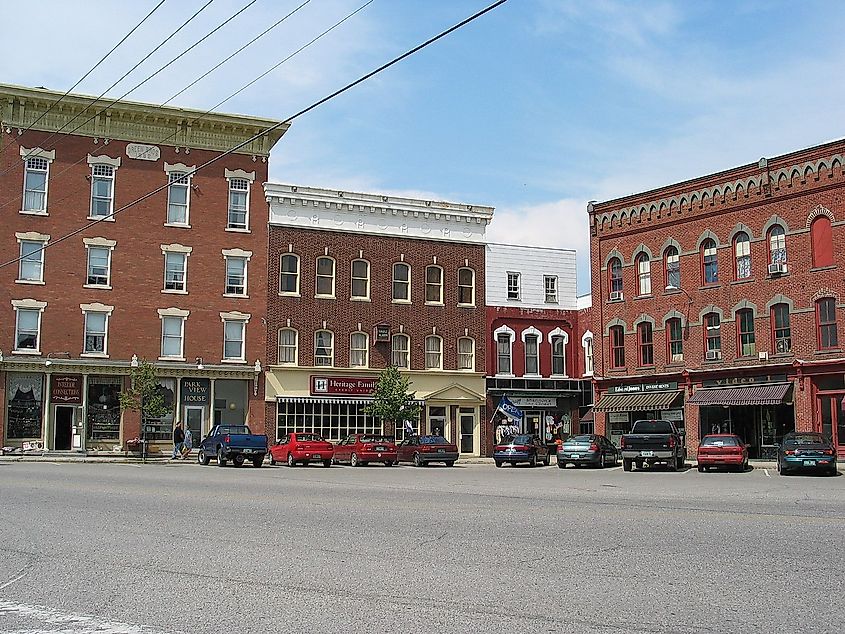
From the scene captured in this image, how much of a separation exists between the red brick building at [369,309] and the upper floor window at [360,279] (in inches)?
2.1

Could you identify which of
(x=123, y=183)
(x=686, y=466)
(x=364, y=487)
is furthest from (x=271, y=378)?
(x=364, y=487)

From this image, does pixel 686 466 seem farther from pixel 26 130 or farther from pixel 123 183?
pixel 26 130

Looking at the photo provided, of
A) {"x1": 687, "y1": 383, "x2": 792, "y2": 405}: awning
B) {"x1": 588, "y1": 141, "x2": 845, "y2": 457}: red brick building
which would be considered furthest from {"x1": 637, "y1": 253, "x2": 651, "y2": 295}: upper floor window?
{"x1": 687, "y1": 383, "x2": 792, "y2": 405}: awning

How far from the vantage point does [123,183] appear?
46.4m

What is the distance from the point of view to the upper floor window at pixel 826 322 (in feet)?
127

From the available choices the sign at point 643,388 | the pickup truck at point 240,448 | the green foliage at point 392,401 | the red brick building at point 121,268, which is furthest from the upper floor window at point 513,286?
the pickup truck at point 240,448

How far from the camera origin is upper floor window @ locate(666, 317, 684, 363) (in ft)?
145

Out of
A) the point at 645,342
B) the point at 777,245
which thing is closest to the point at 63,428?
the point at 645,342

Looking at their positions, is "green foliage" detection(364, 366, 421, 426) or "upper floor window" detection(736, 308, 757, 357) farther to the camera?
"green foliage" detection(364, 366, 421, 426)

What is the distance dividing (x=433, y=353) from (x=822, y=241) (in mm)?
20519

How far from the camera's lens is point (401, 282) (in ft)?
168

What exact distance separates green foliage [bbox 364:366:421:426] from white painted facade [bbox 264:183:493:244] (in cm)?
814

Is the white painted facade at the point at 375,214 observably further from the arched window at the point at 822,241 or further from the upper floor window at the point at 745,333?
the arched window at the point at 822,241

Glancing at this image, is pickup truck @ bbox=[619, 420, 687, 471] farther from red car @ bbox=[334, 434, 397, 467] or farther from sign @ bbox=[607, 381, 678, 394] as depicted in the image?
red car @ bbox=[334, 434, 397, 467]
